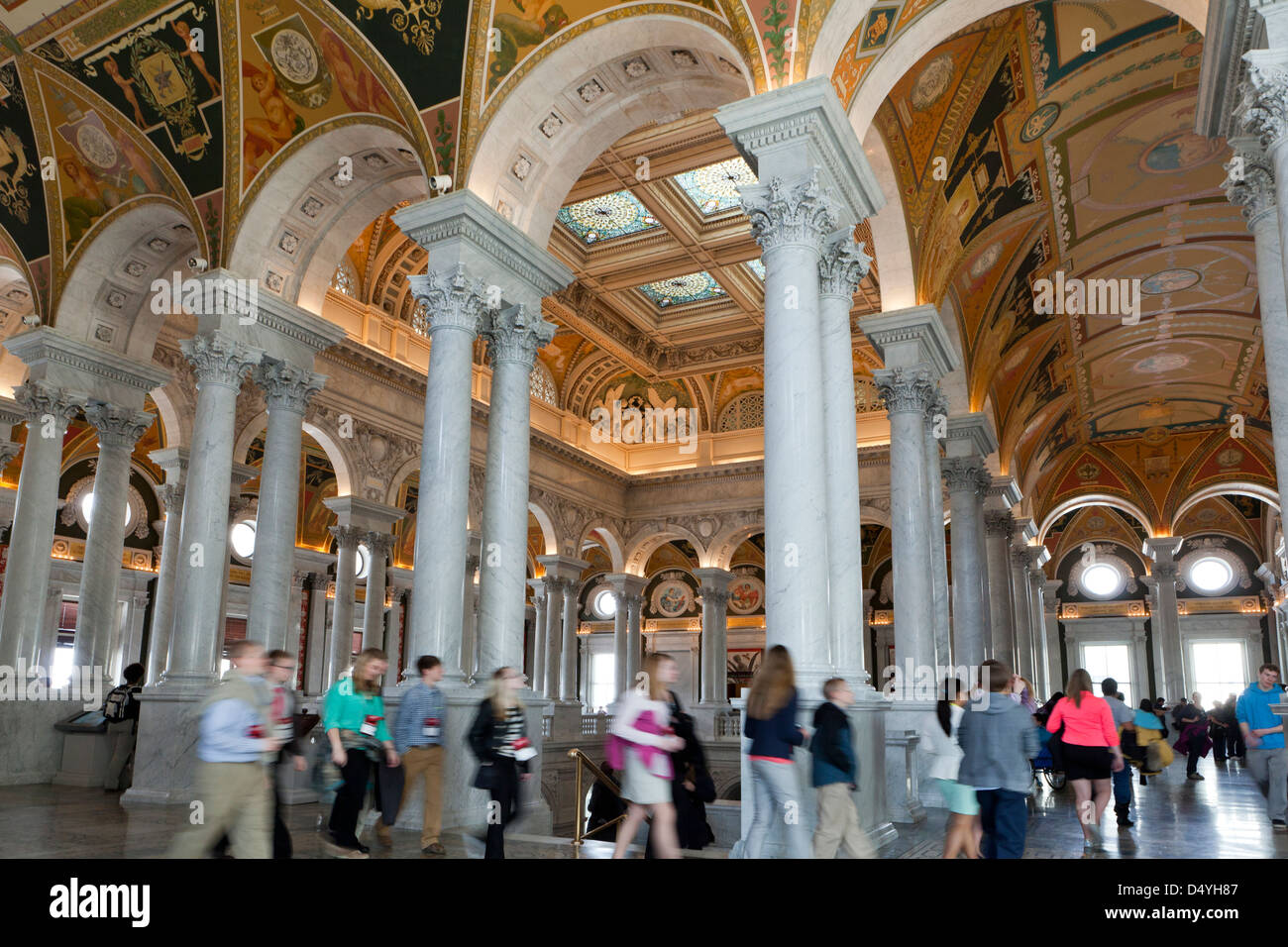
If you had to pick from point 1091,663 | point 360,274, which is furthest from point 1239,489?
point 360,274

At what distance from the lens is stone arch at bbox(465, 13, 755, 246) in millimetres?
8977

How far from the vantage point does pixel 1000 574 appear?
18734mm

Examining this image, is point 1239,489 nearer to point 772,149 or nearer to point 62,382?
point 772,149

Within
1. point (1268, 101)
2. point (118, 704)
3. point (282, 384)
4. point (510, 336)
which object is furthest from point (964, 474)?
point (118, 704)

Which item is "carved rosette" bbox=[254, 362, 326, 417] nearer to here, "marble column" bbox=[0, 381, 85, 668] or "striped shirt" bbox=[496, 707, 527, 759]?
"marble column" bbox=[0, 381, 85, 668]

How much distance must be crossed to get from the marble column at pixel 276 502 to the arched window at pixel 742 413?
44.8ft

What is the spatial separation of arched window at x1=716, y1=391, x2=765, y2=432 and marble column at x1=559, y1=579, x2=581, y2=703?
5279 millimetres

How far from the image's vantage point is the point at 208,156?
10.8 meters

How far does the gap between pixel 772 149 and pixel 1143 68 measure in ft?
19.9

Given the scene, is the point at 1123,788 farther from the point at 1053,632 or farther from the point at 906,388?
the point at 1053,632

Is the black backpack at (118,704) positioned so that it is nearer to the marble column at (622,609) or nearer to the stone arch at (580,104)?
the stone arch at (580,104)

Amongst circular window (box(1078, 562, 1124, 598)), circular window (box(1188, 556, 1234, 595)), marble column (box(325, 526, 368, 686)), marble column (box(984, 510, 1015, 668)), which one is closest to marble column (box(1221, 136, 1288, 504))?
marble column (box(984, 510, 1015, 668))

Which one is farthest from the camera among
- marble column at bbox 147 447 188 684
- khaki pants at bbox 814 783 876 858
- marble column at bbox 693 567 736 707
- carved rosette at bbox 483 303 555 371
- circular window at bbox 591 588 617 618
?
circular window at bbox 591 588 617 618

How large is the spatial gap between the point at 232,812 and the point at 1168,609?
87.4ft
